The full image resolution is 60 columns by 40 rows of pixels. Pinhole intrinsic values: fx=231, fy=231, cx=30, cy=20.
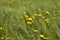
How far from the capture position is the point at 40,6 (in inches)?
169

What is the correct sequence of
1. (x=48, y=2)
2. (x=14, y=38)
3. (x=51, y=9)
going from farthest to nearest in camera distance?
(x=48, y=2), (x=51, y=9), (x=14, y=38)

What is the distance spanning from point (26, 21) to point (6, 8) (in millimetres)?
465

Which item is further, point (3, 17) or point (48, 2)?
point (48, 2)

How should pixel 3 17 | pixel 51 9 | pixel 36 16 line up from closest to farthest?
pixel 3 17 < pixel 36 16 < pixel 51 9

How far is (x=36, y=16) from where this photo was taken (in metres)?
3.86

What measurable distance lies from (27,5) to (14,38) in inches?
45.2

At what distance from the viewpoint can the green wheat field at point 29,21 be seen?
134 inches

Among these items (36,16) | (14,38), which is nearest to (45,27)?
(36,16)

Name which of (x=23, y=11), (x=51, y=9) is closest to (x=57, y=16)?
(x=51, y=9)

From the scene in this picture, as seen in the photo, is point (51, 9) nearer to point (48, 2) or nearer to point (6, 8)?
point (48, 2)

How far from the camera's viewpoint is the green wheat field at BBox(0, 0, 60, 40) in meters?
3.41

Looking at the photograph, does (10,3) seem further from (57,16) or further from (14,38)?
(14,38)

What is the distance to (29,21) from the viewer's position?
3693 mm

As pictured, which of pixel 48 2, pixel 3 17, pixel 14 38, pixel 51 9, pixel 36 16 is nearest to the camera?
pixel 14 38
